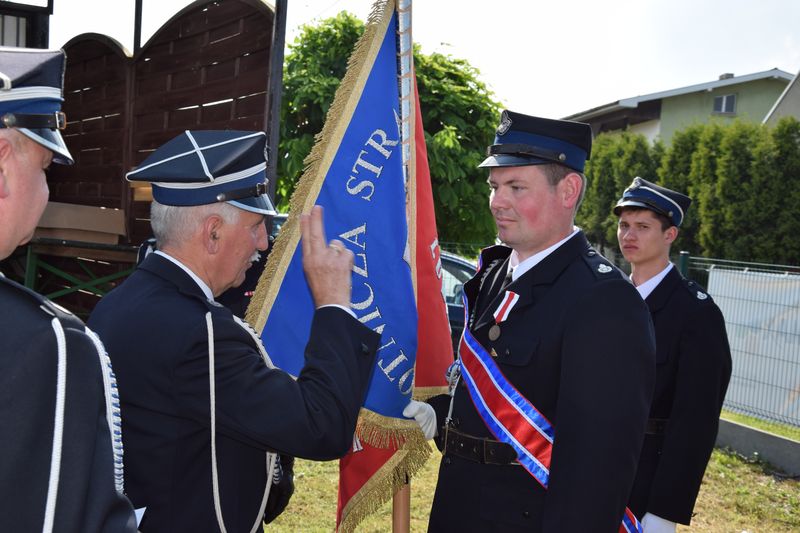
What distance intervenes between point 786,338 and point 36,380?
707 cm

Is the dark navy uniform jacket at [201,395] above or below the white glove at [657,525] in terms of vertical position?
above

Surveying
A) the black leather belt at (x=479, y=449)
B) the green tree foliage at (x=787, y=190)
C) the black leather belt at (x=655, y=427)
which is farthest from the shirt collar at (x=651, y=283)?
the green tree foliage at (x=787, y=190)

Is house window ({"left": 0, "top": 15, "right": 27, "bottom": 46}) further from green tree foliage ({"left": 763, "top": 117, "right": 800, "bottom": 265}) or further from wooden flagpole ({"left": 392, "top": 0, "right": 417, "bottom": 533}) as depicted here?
green tree foliage ({"left": 763, "top": 117, "right": 800, "bottom": 265})

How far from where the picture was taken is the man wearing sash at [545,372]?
1867 mm

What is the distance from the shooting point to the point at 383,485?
102 inches

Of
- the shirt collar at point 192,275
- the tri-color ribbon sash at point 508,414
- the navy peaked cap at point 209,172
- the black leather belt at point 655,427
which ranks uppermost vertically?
the navy peaked cap at point 209,172

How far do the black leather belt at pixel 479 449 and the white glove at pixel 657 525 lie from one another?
107 centimetres

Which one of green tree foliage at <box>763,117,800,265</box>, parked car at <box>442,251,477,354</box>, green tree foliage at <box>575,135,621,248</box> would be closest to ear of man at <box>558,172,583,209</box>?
parked car at <box>442,251,477,354</box>

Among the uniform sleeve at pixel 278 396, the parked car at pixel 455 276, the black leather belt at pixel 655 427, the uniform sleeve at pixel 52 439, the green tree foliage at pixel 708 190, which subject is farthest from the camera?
the green tree foliage at pixel 708 190

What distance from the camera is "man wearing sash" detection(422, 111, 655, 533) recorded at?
1.87 m

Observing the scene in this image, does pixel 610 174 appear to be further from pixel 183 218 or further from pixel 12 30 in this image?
pixel 183 218

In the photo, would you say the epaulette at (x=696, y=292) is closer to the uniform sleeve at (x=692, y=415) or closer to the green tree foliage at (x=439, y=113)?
the uniform sleeve at (x=692, y=415)

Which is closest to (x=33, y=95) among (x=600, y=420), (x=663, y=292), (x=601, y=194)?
(x=600, y=420)

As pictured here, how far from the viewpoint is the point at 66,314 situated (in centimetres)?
105
